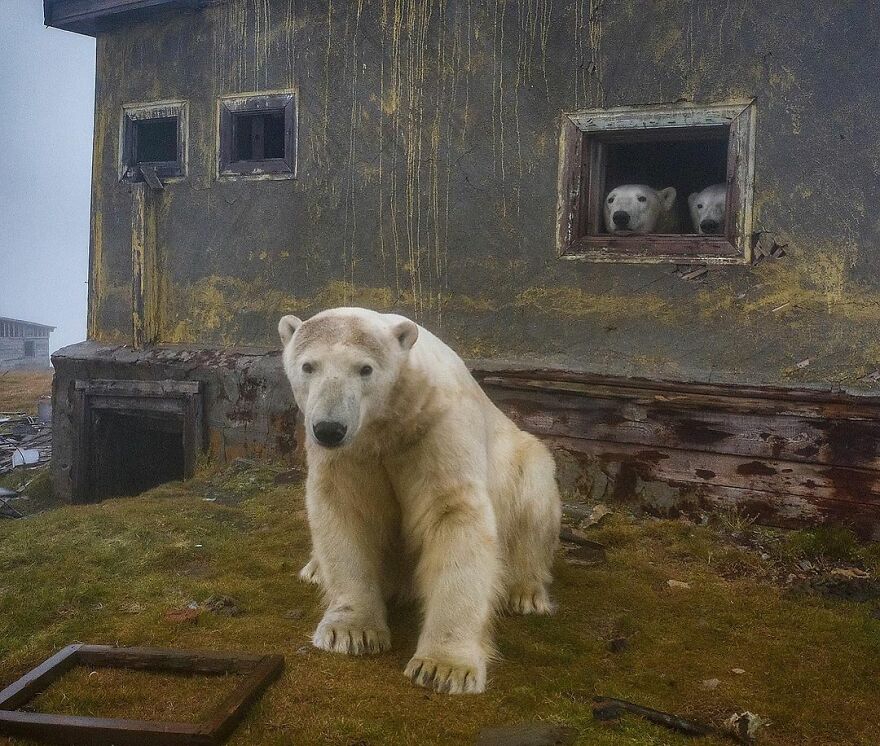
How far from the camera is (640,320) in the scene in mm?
5582

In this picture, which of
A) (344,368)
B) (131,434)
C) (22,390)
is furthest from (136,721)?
(22,390)

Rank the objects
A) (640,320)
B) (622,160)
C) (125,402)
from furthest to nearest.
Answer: (622,160) → (125,402) → (640,320)

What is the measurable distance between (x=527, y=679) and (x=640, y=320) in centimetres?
323

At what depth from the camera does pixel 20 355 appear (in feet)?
75.7

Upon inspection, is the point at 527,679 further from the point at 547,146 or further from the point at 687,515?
the point at 547,146

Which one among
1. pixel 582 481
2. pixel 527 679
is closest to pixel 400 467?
pixel 527 679

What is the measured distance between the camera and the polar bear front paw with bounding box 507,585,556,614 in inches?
147

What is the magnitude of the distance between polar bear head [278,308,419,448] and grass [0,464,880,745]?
3.08 feet

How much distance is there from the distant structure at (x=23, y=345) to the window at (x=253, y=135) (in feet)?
57.0

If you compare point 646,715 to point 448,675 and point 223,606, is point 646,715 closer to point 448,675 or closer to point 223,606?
point 448,675

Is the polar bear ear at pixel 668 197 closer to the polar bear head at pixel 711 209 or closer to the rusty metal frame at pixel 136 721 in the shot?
the polar bear head at pixel 711 209

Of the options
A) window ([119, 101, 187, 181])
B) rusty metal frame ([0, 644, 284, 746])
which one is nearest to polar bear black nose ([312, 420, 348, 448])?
rusty metal frame ([0, 644, 284, 746])

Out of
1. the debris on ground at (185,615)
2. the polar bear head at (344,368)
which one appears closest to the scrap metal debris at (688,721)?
the polar bear head at (344,368)

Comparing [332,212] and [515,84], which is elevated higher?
[515,84]
